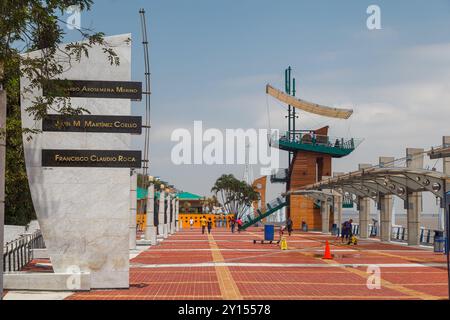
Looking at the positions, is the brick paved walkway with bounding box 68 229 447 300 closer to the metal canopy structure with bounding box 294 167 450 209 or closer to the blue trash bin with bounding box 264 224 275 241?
the metal canopy structure with bounding box 294 167 450 209

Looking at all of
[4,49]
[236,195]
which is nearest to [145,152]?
[4,49]

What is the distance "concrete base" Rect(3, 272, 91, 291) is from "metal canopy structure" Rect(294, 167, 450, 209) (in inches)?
596

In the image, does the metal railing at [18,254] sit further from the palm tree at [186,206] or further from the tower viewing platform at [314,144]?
the palm tree at [186,206]

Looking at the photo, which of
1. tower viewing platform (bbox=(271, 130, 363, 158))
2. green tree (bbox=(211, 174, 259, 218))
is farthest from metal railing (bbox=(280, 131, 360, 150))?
green tree (bbox=(211, 174, 259, 218))

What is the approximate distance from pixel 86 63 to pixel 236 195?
289 feet

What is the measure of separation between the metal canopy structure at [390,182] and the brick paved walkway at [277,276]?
3.52 m

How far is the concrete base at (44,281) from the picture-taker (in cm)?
1585

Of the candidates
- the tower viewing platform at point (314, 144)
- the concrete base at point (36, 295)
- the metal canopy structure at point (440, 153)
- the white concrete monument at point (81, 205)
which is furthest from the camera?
the tower viewing platform at point (314, 144)

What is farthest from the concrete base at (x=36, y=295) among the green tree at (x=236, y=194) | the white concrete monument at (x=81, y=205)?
the green tree at (x=236, y=194)

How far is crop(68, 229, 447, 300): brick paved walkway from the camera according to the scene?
15.4m

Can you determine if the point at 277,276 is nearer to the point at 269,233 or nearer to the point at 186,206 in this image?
the point at 269,233

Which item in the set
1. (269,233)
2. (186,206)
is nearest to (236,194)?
(186,206)

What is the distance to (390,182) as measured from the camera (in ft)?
119

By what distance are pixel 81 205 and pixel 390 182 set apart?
77.6 feet
